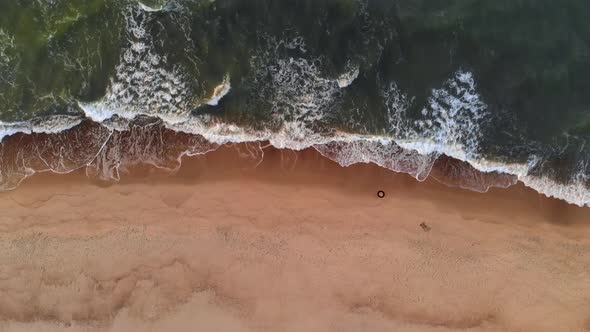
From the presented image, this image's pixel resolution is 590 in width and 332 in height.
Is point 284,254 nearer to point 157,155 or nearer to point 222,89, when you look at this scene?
point 157,155

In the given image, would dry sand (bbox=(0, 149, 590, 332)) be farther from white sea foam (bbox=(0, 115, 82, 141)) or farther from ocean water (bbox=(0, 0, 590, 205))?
white sea foam (bbox=(0, 115, 82, 141))

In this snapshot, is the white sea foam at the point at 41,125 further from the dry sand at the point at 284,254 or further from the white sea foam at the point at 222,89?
the white sea foam at the point at 222,89

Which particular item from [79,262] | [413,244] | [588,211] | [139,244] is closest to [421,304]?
[413,244]

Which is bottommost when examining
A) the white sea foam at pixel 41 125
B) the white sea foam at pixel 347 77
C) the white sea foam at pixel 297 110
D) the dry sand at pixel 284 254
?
the dry sand at pixel 284 254

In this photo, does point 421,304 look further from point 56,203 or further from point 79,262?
point 56,203

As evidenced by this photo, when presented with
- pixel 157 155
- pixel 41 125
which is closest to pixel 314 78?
pixel 157 155

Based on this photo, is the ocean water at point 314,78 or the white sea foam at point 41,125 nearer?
the ocean water at point 314,78

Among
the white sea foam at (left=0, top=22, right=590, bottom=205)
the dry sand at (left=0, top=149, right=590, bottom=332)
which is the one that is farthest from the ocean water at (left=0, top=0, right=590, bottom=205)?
the dry sand at (left=0, top=149, right=590, bottom=332)

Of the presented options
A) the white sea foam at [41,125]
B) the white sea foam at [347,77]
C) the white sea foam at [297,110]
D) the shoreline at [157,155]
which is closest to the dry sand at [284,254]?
the shoreline at [157,155]
